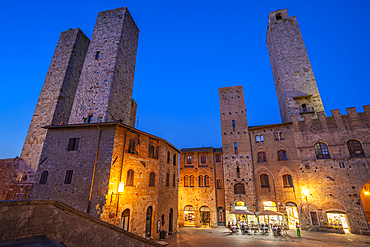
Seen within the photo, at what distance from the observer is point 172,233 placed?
61.1 ft

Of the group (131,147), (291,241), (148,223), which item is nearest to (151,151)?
(131,147)

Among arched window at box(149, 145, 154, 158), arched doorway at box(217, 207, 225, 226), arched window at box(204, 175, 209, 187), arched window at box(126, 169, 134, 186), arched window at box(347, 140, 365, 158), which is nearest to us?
arched window at box(126, 169, 134, 186)

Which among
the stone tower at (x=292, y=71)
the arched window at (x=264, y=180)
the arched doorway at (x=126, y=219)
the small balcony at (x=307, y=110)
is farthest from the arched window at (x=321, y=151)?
the arched doorway at (x=126, y=219)

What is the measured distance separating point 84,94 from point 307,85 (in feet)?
94.2

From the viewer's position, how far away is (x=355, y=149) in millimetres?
19578

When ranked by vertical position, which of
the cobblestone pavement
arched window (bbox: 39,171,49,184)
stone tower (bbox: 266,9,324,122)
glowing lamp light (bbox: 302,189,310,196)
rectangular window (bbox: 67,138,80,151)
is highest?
stone tower (bbox: 266,9,324,122)

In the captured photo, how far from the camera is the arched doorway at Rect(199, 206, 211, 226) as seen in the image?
2428cm

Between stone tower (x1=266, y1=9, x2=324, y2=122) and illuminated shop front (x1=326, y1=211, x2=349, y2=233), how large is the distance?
11.6 metres

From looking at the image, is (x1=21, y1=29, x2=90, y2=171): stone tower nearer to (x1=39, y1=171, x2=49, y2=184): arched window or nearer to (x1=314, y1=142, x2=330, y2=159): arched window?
(x1=39, y1=171, x2=49, y2=184): arched window

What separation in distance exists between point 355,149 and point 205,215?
19.3 m

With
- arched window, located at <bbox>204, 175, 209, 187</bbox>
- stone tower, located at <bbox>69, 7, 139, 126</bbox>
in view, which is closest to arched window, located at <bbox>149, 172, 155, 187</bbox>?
stone tower, located at <bbox>69, 7, 139, 126</bbox>

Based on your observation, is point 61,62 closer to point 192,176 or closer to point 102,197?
point 102,197

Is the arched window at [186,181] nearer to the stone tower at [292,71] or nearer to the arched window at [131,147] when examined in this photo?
the arched window at [131,147]

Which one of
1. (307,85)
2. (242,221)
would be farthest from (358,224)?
(307,85)
